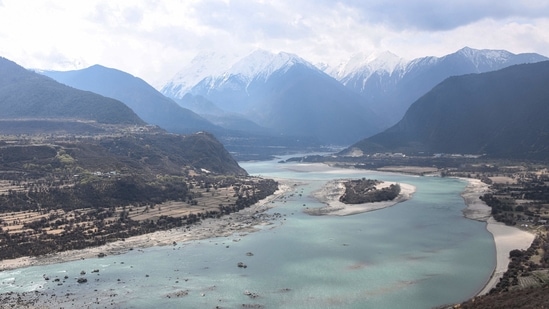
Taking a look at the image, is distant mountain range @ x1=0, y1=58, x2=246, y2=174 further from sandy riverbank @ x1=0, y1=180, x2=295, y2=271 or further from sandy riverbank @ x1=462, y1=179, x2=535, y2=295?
sandy riverbank @ x1=462, y1=179, x2=535, y2=295


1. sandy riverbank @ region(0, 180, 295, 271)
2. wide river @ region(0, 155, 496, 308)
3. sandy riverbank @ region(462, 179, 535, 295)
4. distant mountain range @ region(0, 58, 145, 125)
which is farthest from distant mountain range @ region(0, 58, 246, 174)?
sandy riverbank @ region(462, 179, 535, 295)

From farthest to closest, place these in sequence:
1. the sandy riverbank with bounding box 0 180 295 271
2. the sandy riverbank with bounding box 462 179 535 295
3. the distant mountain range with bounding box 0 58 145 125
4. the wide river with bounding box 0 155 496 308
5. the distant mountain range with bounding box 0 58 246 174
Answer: the distant mountain range with bounding box 0 58 145 125, the distant mountain range with bounding box 0 58 246 174, the sandy riverbank with bounding box 0 180 295 271, the sandy riverbank with bounding box 462 179 535 295, the wide river with bounding box 0 155 496 308

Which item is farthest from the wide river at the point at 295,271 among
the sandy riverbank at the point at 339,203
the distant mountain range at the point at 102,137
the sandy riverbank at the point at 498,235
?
the distant mountain range at the point at 102,137

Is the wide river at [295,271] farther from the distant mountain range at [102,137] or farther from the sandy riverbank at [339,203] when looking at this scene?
the distant mountain range at [102,137]

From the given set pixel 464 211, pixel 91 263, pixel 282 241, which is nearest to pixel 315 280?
pixel 282 241

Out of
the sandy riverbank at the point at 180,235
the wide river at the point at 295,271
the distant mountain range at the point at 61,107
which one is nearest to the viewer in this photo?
the wide river at the point at 295,271

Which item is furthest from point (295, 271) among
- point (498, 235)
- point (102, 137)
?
point (102, 137)

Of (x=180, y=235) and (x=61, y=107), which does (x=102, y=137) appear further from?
(x=180, y=235)
